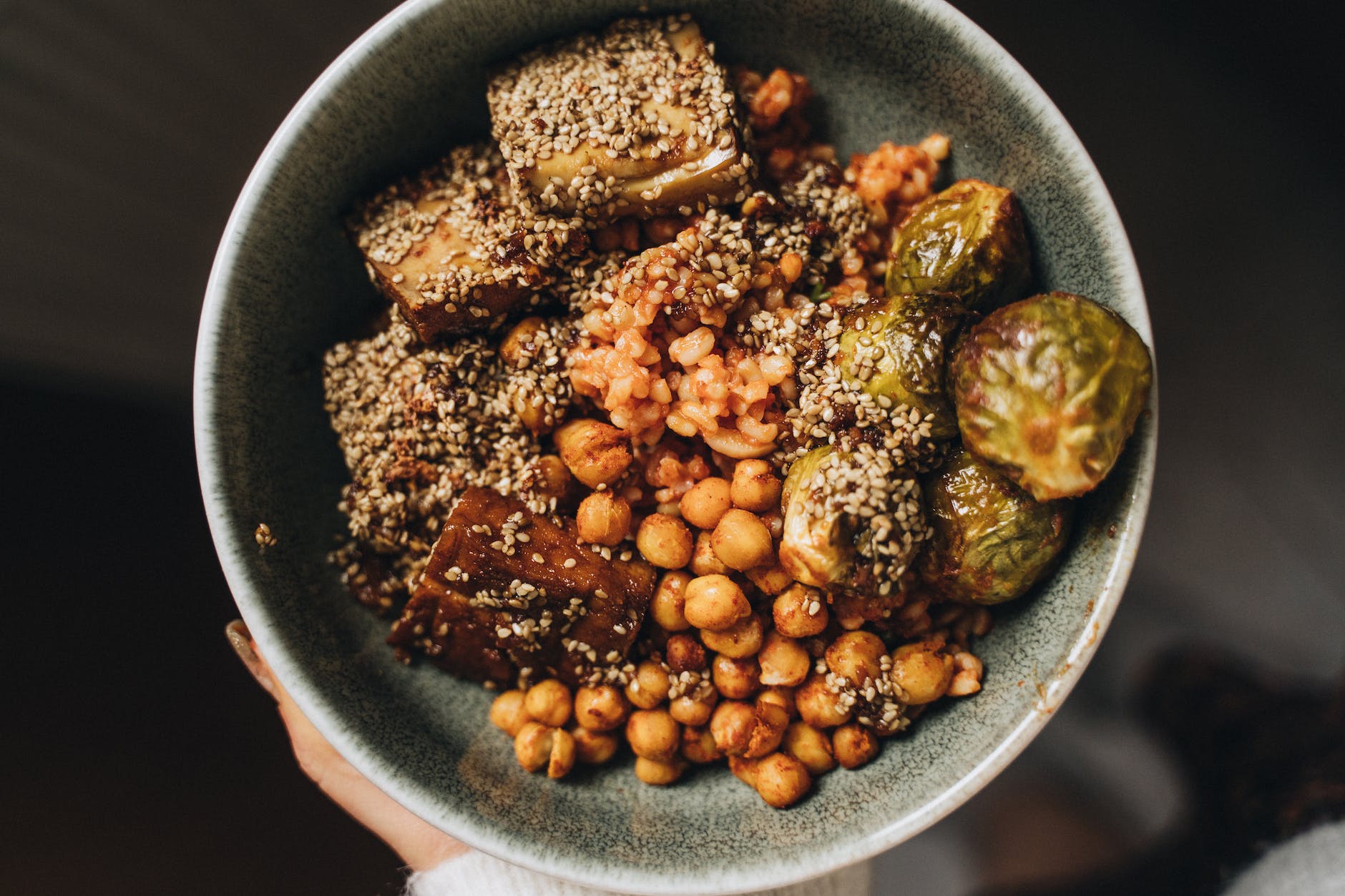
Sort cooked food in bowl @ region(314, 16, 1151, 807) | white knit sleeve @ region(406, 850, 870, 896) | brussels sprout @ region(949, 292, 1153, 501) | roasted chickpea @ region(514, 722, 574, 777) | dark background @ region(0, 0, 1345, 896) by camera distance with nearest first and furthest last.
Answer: brussels sprout @ region(949, 292, 1153, 501)
cooked food in bowl @ region(314, 16, 1151, 807)
roasted chickpea @ region(514, 722, 574, 777)
white knit sleeve @ region(406, 850, 870, 896)
dark background @ region(0, 0, 1345, 896)

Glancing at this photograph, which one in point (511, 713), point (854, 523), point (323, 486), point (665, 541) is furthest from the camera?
point (323, 486)

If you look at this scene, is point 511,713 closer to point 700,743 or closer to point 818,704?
point 700,743

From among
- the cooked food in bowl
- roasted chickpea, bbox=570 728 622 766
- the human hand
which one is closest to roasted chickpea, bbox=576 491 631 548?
the cooked food in bowl

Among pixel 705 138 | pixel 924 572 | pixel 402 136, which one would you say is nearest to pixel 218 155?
pixel 402 136

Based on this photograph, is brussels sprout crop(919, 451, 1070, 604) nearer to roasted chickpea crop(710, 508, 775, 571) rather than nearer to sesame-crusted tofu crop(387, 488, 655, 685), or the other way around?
roasted chickpea crop(710, 508, 775, 571)

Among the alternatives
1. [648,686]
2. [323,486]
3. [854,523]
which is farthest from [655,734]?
[323,486]

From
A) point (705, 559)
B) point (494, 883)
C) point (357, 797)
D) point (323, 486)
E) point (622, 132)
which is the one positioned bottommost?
point (494, 883)

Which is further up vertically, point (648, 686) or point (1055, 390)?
point (1055, 390)

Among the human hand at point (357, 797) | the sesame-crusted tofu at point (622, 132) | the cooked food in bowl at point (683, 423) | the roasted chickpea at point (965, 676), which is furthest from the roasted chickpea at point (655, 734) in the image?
the sesame-crusted tofu at point (622, 132)
